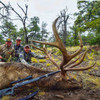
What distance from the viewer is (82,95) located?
2561 millimetres

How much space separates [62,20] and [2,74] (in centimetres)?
1833

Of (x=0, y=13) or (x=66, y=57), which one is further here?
(x=0, y=13)

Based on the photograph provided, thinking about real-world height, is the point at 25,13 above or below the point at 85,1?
below

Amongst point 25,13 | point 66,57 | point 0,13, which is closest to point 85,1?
→ point 25,13

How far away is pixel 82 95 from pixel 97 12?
34.2 feet

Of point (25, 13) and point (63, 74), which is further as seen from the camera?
point (25, 13)

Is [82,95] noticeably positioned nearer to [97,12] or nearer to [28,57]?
[28,57]

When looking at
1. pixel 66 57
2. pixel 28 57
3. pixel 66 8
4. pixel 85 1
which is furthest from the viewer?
pixel 66 8

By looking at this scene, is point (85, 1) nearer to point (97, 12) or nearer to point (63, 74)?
point (97, 12)

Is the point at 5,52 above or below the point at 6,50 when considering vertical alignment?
below

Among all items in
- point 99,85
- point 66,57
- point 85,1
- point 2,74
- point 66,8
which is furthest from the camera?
point 66,8

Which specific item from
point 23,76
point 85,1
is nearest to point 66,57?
point 23,76

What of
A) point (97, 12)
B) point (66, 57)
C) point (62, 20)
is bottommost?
point (66, 57)

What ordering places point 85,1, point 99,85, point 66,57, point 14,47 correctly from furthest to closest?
point 85,1 < point 14,47 < point 99,85 < point 66,57
